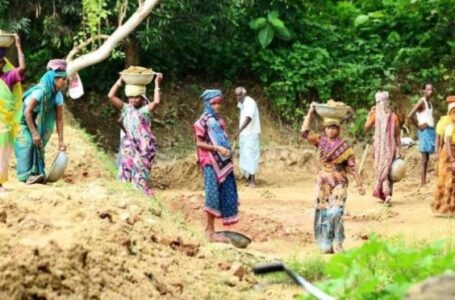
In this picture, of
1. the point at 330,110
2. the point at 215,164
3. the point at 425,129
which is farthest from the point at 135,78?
the point at 425,129

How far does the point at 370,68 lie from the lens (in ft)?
68.5

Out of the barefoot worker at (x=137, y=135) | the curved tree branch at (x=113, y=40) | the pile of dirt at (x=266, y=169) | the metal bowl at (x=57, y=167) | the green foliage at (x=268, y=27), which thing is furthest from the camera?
the green foliage at (x=268, y=27)

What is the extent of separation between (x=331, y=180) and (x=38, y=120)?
2.99 metres

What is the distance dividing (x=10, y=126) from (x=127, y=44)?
9404 millimetres

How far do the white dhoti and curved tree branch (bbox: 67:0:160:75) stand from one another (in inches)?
101

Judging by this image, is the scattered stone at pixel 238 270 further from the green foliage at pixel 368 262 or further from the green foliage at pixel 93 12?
the green foliage at pixel 93 12

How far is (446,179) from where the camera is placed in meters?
12.5

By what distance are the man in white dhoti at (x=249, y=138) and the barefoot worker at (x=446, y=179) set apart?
481cm

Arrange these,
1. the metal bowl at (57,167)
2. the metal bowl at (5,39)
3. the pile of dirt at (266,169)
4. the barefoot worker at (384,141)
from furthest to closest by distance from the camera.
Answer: the pile of dirt at (266,169)
the barefoot worker at (384,141)
the metal bowl at (57,167)
the metal bowl at (5,39)

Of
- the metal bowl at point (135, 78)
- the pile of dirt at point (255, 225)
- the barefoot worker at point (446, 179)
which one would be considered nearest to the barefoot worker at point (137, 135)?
the metal bowl at point (135, 78)

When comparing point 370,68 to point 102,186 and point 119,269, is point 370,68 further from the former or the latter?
point 119,269

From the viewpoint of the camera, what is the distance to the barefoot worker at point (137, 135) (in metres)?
11.2

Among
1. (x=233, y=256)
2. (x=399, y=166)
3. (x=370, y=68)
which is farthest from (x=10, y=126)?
(x=370, y=68)

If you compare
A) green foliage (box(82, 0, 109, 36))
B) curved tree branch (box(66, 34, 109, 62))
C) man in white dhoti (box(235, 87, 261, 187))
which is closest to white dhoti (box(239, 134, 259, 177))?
man in white dhoti (box(235, 87, 261, 187))
